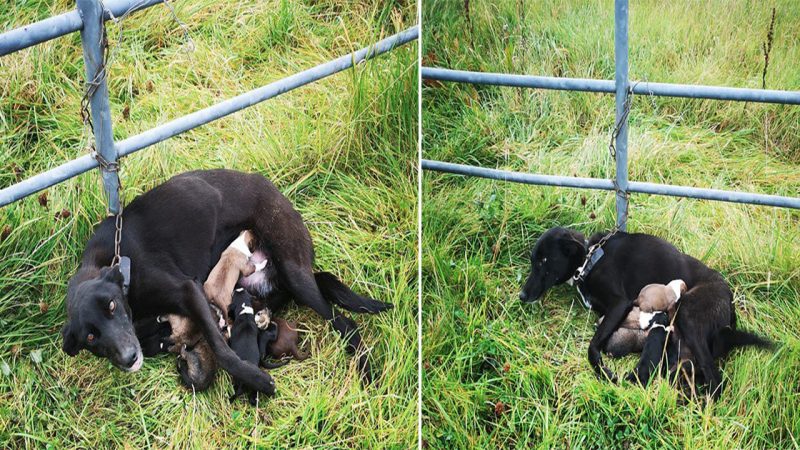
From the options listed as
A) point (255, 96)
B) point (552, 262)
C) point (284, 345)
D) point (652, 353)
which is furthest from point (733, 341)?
point (255, 96)

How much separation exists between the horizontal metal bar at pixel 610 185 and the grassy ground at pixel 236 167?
199 mm

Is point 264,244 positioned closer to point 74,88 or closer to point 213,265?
point 213,265

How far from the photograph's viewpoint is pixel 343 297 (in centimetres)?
382

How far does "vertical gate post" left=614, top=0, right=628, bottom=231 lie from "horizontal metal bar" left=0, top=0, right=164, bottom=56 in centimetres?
180

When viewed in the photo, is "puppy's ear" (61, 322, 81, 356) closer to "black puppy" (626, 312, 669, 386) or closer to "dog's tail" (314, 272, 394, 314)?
"dog's tail" (314, 272, 394, 314)

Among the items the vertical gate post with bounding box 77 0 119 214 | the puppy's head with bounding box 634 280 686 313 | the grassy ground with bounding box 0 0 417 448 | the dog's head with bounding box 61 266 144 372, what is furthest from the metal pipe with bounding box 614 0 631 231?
the dog's head with bounding box 61 266 144 372

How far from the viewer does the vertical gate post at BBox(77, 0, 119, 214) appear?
125 inches

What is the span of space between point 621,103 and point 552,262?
2.26ft

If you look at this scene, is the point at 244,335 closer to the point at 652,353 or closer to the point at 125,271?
the point at 125,271

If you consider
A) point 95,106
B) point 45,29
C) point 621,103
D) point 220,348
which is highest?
point 45,29

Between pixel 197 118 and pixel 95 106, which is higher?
pixel 95 106

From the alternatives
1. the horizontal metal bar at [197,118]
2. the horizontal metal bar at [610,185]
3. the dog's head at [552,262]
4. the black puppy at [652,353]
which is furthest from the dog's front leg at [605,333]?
the horizontal metal bar at [197,118]

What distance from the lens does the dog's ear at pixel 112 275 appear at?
3.25 m

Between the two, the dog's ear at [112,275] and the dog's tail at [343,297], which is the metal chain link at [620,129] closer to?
the dog's tail at [343,297]
